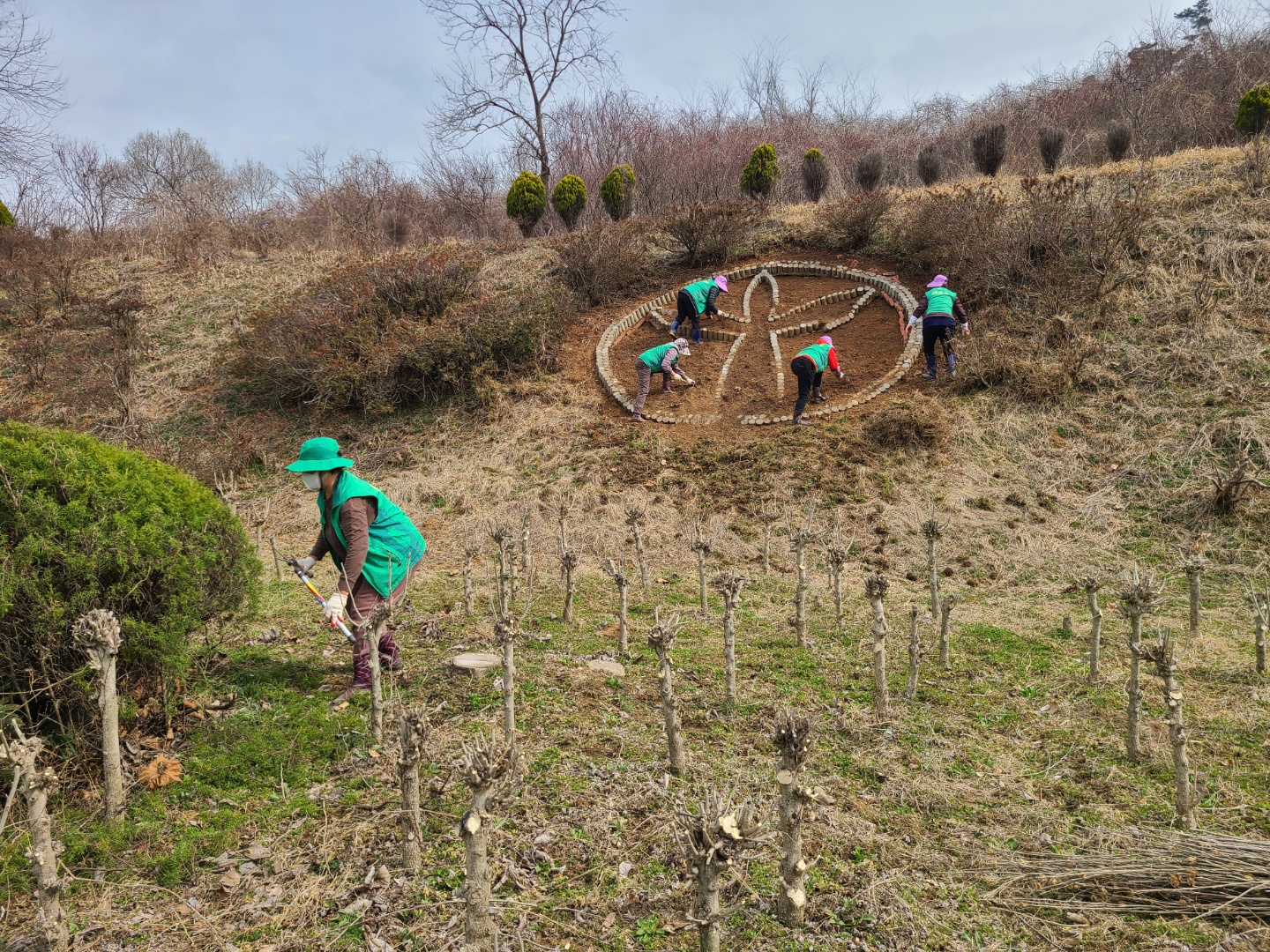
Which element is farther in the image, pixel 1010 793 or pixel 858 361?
pixel 858 361

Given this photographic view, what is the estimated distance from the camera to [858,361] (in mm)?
11898

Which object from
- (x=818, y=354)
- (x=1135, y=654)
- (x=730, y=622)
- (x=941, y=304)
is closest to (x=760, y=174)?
(x=941, y=304)

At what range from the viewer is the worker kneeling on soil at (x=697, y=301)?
500 inches

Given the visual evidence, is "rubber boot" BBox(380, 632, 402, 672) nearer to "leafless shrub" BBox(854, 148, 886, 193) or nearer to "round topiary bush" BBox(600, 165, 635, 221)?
"round topiary bush" BBox(600, 165, 635, 221)

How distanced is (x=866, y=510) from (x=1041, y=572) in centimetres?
203

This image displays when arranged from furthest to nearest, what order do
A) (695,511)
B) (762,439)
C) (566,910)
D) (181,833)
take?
1. (762,439)
2. (695,511)
3. (181,833)
4. (566,910)

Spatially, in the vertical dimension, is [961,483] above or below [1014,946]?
above

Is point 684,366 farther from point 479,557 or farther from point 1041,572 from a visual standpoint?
point 1041,572

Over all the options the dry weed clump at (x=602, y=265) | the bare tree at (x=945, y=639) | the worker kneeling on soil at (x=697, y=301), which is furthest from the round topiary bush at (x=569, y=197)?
the bare tree at (x=945, y=639)

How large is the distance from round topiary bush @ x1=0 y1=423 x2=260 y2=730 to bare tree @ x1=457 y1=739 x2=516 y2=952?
2.17 meters

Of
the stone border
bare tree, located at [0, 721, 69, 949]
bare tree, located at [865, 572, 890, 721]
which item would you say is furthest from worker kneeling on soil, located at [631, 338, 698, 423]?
bare tree, located at [0, 721, 69, 949]

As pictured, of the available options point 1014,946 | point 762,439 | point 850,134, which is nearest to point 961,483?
point 762,439

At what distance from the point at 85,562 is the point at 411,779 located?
1.89m

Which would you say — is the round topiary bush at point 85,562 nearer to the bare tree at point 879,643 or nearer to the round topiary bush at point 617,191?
the bare tree at point 879,643
